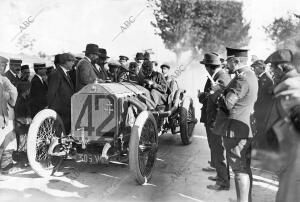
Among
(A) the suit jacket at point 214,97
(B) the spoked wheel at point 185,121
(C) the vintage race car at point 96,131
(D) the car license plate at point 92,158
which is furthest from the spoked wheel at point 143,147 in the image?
(B) the spoked wheel at point 185,121

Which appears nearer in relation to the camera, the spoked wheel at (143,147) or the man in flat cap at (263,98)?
the spoked wheel at (143,147)

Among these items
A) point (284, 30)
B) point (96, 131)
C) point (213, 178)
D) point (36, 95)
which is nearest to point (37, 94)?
point (36, 95)

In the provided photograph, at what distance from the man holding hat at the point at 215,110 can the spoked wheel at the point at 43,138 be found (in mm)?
2185

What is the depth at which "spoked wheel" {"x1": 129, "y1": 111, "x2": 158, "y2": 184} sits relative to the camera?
455 centimetres

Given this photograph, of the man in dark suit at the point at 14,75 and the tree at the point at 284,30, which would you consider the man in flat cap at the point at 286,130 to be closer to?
the tree at the point at 284,30

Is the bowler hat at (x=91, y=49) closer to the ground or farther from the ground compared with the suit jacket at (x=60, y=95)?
farther from the ground

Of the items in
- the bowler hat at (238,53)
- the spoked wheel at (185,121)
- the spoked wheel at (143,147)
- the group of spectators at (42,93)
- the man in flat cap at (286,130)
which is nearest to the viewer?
the man in flat cap at (286,130)

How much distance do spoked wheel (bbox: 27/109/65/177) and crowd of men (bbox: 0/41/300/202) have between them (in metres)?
0.39

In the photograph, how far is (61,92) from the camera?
555cm

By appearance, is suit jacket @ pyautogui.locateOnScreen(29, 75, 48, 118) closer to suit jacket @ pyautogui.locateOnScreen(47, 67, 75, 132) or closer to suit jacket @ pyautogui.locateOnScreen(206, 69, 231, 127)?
suit jacket @ pyautogui.locateOnScreen(47, 67, 75, 132)

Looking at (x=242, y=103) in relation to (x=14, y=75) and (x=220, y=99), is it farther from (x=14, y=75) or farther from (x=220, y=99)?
(x=14, y=75)

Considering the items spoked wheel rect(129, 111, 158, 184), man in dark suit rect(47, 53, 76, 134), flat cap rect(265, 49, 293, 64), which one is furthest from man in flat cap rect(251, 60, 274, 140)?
man in dark suit rect(47, 53, 76, 134)

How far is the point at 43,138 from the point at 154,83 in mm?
2460

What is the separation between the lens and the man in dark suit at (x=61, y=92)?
553 cm
